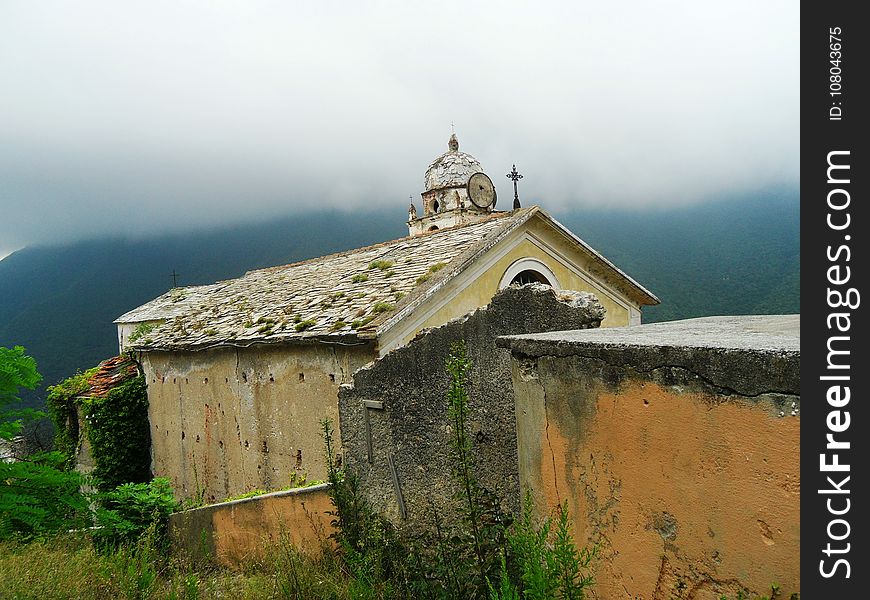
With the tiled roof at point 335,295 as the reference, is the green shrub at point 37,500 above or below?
below

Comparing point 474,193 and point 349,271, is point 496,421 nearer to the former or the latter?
point 349,271

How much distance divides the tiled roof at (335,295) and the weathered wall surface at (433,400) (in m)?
3.43

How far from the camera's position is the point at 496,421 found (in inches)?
167

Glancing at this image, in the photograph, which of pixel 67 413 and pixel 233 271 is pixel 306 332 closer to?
pixel 67 413

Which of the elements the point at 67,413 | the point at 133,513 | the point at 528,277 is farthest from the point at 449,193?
the point at 133,513

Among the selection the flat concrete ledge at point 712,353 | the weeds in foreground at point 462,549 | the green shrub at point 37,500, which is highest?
the flat concrete ledge at point 712,353

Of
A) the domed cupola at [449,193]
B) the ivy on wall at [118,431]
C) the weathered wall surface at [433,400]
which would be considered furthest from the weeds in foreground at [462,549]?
the domed cupola at [449,193]

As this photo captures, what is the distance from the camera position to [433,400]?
4633mm

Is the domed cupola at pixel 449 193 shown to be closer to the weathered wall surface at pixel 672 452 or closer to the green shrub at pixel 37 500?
the green shrub at pixel 37 500

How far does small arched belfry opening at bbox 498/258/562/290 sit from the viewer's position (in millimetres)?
11383

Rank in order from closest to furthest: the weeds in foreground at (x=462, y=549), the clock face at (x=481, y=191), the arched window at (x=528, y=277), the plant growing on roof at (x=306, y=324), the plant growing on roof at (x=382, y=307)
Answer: the weeds in foreground at (x=462, y=549)
the plant growing on roof at (x=382, y=307)
the plant growing on roof at (x=306, y=324)
the arched window at (x=528, y=277)
the clock face at (x=481, y=191)

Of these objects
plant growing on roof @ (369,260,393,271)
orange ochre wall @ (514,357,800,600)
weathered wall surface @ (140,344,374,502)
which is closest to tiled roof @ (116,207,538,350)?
plant growing on roof @ (369,260,393,271)

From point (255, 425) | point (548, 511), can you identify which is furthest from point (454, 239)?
point (548, 511)

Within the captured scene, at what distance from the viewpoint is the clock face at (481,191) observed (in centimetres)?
2355
